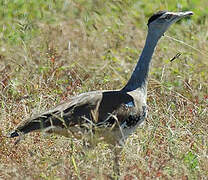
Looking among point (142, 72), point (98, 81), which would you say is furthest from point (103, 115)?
point (98, 81)

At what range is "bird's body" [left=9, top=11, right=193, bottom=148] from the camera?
452 centimetres

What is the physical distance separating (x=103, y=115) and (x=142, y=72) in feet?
2.10

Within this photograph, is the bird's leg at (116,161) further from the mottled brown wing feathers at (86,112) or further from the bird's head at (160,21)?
the bird's head at (160,21)

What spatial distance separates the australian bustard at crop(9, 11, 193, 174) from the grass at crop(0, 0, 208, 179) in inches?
7.6

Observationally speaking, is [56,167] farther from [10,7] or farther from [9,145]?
[10,7]

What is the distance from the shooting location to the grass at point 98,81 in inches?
172

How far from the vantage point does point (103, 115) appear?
4707 mm

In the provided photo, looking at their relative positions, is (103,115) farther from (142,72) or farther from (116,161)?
(142,72)

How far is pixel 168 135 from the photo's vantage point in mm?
4969

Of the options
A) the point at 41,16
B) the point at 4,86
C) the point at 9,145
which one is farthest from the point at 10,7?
the point at 9,145

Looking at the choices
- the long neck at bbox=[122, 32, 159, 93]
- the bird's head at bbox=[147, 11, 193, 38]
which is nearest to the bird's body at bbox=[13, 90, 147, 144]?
the long neck at bbox=[122, 32, 159, 93]

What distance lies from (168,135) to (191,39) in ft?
7.71

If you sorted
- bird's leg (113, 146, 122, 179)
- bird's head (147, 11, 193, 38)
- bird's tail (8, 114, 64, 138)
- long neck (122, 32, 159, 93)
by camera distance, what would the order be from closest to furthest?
bird's leg (113, 146, 122, 179) < bird's tail (8, 114, 64, 138) < long neck (122, 32, 159, 93) < bird's head (147, 11, 193, 38)

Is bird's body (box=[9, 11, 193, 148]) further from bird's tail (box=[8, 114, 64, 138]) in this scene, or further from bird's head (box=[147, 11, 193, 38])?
bird's head (box=[147, 11, 193, 38])
